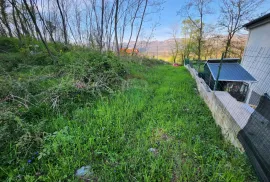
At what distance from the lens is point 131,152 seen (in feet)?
5.61

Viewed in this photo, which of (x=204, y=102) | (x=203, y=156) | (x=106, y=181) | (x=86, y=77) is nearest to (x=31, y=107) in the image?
(x=86, y=77)

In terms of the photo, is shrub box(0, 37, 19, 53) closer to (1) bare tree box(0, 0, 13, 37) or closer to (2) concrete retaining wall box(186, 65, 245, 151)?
(1) bare tree box(0, 0, 13, 37)

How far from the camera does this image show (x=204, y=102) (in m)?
3.76

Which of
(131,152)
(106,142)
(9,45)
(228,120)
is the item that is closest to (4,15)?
(9,45)

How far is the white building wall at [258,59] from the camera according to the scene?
12.7ft

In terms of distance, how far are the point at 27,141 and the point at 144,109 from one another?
86.8 inches

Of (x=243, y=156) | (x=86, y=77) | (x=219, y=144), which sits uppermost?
(x=86, y=77)

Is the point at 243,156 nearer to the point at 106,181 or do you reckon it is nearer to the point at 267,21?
the point at 106,181

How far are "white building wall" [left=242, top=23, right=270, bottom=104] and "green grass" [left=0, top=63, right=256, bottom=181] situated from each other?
9.47 feet

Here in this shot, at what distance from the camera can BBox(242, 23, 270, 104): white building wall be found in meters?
3.86

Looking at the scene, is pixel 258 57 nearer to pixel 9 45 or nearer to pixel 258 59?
pixel 258 59

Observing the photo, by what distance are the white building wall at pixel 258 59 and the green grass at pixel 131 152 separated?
289 centimetres

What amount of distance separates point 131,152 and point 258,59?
4.76 metres

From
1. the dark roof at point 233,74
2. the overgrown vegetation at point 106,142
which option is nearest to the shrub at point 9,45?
the overgrown vegetation at point 106,142
